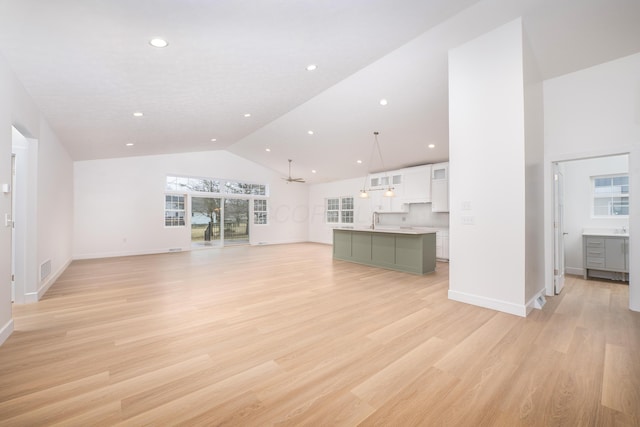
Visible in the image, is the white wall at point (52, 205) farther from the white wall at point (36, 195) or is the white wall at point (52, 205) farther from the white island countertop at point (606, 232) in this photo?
the white island countertop at point (606, 232)

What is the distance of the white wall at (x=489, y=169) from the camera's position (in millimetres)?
3105

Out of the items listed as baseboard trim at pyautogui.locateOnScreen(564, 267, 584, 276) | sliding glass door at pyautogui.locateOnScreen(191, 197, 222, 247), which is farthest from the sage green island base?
sliding glass door at pyautogui.locateOnScreen(191, 197, 222, 247)

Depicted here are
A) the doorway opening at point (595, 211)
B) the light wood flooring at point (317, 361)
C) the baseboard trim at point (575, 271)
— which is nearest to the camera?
the light wood flooring at point (317, 361)

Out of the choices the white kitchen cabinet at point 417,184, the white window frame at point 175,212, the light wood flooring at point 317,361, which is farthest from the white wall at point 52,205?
the white kitchen cabinet at point 417,184

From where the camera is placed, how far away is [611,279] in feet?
15.0

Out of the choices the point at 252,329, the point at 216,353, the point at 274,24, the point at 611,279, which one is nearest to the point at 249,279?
the point at 252,329

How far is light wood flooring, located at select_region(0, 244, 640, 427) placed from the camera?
1.59m

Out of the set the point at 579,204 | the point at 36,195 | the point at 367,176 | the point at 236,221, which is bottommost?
the point at 236,221

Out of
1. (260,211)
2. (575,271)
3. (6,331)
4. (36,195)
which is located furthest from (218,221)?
(575,271)

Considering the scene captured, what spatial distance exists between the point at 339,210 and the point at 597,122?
789 cm

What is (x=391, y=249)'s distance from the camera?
18.8 ft

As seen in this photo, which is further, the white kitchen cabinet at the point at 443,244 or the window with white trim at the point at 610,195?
the white kitchen cabinet at the point at 443,244

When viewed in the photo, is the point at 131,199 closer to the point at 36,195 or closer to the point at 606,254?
the point at 36,195

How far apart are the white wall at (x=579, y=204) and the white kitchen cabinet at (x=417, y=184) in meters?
2.79
